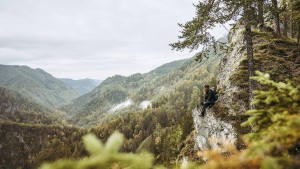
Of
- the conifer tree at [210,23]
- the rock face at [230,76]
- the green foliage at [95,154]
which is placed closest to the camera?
the green foliage at [95,154]

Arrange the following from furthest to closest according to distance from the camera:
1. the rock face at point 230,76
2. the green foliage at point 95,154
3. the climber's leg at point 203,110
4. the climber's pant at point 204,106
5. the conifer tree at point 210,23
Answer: the climber's leg at point 203,110 → the climber's pant at point 204,106 → the rock face at point 230,76 → the conifer tree at point 210,23 → the green foliage at point 95,154

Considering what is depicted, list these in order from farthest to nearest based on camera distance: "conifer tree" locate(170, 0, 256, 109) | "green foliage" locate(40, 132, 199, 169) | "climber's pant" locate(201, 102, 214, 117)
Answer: "climber's pant" locate(201, 102, 214, 117), "conifer tree" locate(170, 0, 256, 109), "green foliage" locate(40, 132, 199, 169)

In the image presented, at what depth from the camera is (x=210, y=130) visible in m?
17.6

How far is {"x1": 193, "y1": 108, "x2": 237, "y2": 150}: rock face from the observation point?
1607cm

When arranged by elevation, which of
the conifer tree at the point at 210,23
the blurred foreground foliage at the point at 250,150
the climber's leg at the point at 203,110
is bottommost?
the climber's leg at the point at 203,110

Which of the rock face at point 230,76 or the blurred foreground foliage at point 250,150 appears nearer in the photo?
the blurred foreground foliage at point 250,150

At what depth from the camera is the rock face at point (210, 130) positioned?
1607cm

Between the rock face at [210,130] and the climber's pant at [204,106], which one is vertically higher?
the climber's pant at [204,106]

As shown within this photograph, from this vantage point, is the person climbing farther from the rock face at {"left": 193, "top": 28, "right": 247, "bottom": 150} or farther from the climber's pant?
the rock face at {"left": 193, "top": 28, "right": 247, "bottom": 150}

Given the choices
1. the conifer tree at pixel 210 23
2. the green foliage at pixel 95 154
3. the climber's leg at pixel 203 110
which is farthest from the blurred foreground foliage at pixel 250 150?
the climber's leg at pixel 203 110

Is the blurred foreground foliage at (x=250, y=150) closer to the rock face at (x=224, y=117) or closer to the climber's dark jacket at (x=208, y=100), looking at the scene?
the rock face at (x=224, y=117)

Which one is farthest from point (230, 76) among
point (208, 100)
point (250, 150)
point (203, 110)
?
point (250, 150)

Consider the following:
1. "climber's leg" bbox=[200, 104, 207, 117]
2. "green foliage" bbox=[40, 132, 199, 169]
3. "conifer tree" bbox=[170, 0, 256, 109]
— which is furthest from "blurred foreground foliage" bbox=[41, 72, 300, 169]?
"climber's leg" bbox=[200, 104, 207, 117]

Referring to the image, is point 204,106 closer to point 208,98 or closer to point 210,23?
point 208,98
